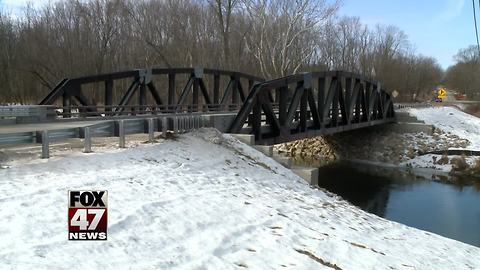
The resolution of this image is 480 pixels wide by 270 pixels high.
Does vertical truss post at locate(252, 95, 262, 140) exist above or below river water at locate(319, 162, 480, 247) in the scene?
above

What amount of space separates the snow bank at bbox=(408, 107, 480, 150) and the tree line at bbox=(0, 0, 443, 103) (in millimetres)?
14597

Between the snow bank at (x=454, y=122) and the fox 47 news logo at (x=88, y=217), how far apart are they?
3683 cm

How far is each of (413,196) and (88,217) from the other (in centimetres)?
2194

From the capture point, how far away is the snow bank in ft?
134

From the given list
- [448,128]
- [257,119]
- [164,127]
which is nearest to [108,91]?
[257,119]

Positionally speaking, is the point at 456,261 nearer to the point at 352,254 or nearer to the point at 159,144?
the point at 352,254

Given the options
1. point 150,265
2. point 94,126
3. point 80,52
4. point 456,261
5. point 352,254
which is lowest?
point 456,261

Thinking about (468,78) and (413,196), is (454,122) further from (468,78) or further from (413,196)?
(468,78)

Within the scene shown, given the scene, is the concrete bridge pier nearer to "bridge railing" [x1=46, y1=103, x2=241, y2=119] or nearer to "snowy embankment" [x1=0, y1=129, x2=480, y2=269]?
"snowy embankment" [x1=0, y1=129, x2=480, y2=269]

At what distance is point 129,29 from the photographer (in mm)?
48344

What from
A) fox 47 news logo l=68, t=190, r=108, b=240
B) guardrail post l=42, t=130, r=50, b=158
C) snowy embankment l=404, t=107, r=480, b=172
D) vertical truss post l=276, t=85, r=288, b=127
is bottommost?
snowy embankment l=404, t=107, r=480, b=172

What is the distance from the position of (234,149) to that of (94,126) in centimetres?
467

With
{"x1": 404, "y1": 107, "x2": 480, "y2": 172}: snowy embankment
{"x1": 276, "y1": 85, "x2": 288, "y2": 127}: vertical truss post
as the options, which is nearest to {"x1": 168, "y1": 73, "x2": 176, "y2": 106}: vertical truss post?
{"x1": 276, "y1": 85, "x2": 288, "y2": 127}: vertical truss post

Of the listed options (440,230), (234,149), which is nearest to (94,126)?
(234,149)
